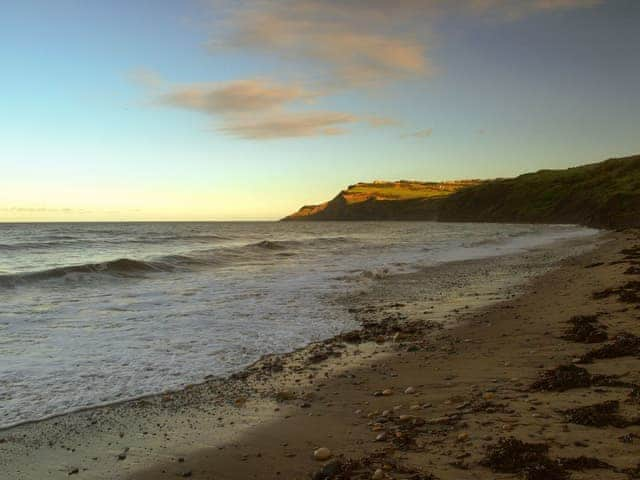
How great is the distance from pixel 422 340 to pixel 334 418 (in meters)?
4.07

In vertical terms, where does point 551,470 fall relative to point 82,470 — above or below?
above

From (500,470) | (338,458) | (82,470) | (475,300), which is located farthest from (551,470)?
(475,300)

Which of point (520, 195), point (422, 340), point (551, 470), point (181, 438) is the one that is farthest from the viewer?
point (520, 195)

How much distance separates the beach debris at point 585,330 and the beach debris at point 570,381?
6.96 ft

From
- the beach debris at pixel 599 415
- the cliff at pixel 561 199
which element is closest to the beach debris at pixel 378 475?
the beach debris at pixel 599 415

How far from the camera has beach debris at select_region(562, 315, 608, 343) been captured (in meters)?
8.20

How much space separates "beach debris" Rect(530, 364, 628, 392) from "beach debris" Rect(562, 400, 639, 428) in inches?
27.9

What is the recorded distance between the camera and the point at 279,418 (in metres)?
5.77

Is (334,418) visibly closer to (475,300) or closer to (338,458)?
(338,458)

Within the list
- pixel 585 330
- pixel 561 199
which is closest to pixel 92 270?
pixel 585 330

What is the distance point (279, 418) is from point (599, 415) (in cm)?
327

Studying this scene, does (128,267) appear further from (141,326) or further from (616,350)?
(616,350)

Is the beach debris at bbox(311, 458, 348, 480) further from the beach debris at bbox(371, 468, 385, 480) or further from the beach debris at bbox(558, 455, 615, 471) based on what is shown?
the beach debris at bbox(558, 455, 615, 471)

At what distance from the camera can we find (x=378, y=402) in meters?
6.12
